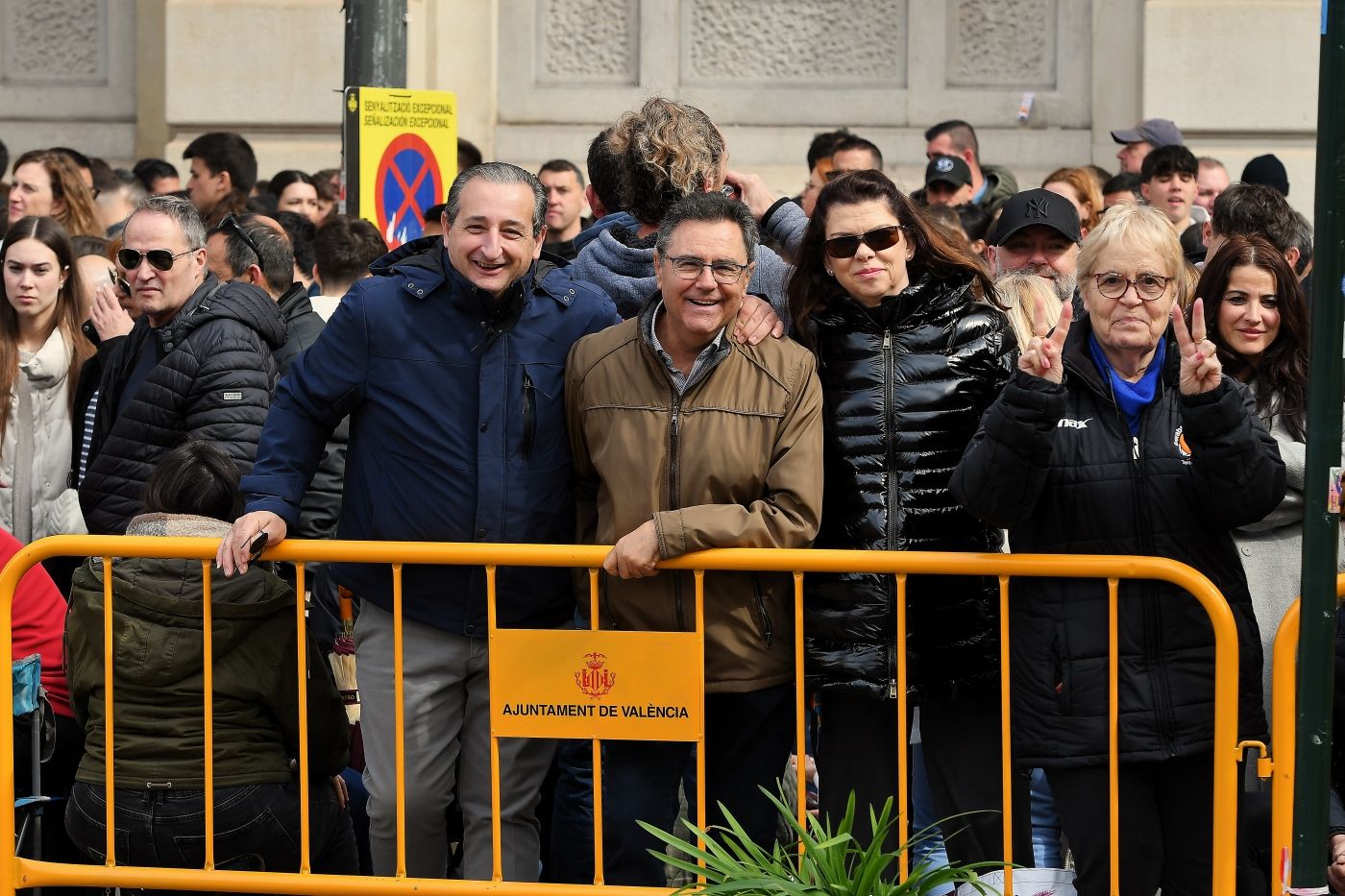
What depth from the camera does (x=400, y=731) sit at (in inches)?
196

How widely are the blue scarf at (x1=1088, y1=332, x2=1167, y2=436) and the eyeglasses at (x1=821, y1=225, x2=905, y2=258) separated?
0.57 m

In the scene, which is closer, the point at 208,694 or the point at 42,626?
the point at 208,694

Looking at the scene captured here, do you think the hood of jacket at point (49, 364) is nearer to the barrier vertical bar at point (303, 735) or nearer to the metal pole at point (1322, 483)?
the barrier vertical bar at point (303, 735)

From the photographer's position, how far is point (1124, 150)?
11.3 meters

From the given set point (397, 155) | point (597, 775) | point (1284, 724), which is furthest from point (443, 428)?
point (397, 155)

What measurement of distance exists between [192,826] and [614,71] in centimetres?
963

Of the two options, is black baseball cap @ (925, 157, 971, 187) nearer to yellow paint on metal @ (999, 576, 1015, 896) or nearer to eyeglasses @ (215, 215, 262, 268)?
eyeglasses @ (215, 215, 262, 268)

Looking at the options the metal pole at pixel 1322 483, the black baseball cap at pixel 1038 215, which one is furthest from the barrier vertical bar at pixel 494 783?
the black baseball cap at pixel 1038 215

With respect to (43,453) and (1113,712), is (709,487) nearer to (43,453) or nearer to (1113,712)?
(1113,712)

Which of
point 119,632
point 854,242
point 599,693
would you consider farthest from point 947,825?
point 119,632

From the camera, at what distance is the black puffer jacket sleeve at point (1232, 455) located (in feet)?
14.6

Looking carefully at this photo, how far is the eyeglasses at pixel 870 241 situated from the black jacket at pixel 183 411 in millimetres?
2101

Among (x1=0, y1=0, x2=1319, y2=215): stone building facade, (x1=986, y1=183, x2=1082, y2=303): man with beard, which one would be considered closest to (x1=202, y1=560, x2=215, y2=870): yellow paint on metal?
(x1=986, y1=183, x2=1082, y2=303): man with beard

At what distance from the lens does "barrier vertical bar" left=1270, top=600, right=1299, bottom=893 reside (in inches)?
176
